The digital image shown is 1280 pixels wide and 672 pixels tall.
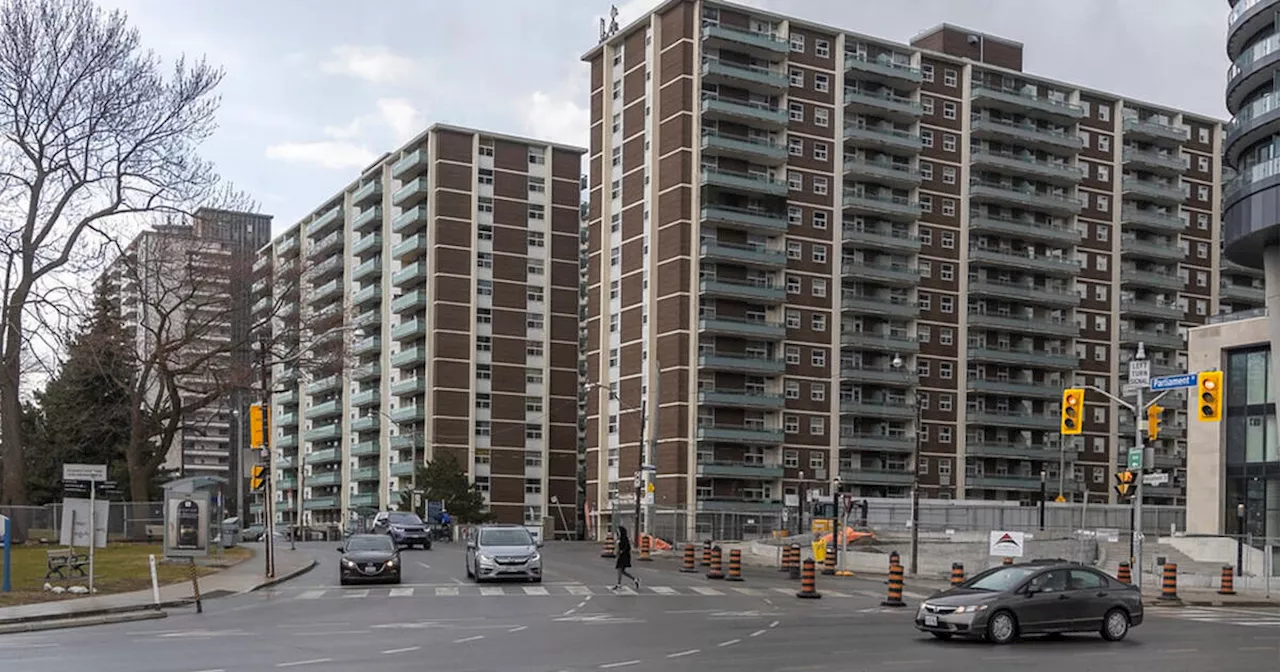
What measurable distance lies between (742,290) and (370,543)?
6038 centimetres

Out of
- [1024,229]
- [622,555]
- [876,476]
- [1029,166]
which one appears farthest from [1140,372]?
[1029,166]

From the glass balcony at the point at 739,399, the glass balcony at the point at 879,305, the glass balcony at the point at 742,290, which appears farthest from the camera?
the glass balcony at the point at 879,305

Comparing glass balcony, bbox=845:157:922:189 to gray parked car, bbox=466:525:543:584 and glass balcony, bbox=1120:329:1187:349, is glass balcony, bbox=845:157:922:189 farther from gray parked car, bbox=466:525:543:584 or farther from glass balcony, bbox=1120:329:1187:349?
gray parked car, bbox=466:525:543:584

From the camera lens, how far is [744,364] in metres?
96.8

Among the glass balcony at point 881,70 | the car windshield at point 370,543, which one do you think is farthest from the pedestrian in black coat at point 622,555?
the glass balcony at point 881,70

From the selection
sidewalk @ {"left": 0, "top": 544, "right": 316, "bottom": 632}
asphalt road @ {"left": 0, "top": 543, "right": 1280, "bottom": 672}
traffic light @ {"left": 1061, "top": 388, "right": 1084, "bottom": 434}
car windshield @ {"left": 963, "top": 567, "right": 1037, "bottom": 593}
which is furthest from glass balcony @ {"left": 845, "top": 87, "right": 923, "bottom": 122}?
car windshield @ {"left": 963, "top": 567, "right": 1037, "bottom": 593}

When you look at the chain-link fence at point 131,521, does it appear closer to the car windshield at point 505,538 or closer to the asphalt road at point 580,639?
the car windshield at point 505,538

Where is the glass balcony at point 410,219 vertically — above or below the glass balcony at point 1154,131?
below

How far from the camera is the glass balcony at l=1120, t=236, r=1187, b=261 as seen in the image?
115188 mm

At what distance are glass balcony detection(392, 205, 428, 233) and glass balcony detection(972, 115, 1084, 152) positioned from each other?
153ft

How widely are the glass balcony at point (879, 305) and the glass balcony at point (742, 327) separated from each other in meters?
6.11

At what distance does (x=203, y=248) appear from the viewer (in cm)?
5462

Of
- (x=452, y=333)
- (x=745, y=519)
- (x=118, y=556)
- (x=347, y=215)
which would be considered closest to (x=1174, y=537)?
(x=745, y=519)

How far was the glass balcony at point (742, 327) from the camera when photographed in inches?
3775
